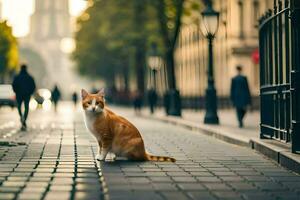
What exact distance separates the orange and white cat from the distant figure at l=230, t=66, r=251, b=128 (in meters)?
12.1

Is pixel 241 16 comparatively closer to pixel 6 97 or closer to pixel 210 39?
pixel 6 97

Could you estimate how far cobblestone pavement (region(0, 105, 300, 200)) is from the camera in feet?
28.3

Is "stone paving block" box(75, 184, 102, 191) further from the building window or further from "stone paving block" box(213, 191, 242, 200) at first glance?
the building window

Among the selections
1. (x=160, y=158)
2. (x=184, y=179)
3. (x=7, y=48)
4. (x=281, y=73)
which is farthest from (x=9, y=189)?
(x=7, y=48)

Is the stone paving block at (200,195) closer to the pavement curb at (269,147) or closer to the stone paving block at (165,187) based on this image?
the stone paving block at (165,187)

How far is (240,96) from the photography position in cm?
2369

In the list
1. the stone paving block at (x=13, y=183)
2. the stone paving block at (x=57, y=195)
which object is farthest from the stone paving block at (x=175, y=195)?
the stone paving block at (x=13, y=183)

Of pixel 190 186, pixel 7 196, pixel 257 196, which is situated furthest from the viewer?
pixel 190 186

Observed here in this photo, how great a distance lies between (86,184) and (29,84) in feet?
48.9

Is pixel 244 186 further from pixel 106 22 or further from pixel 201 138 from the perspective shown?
pixel 106 22

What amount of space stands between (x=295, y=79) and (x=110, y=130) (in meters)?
2.68

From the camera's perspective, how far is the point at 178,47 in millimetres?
82312

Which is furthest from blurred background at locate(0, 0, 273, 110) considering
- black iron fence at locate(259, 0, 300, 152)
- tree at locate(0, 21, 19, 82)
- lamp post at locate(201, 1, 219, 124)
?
black iron fence at locate(259, 0, 300, 152)

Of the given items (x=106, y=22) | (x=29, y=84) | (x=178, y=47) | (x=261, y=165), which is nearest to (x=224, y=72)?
(x=106, y=22)
